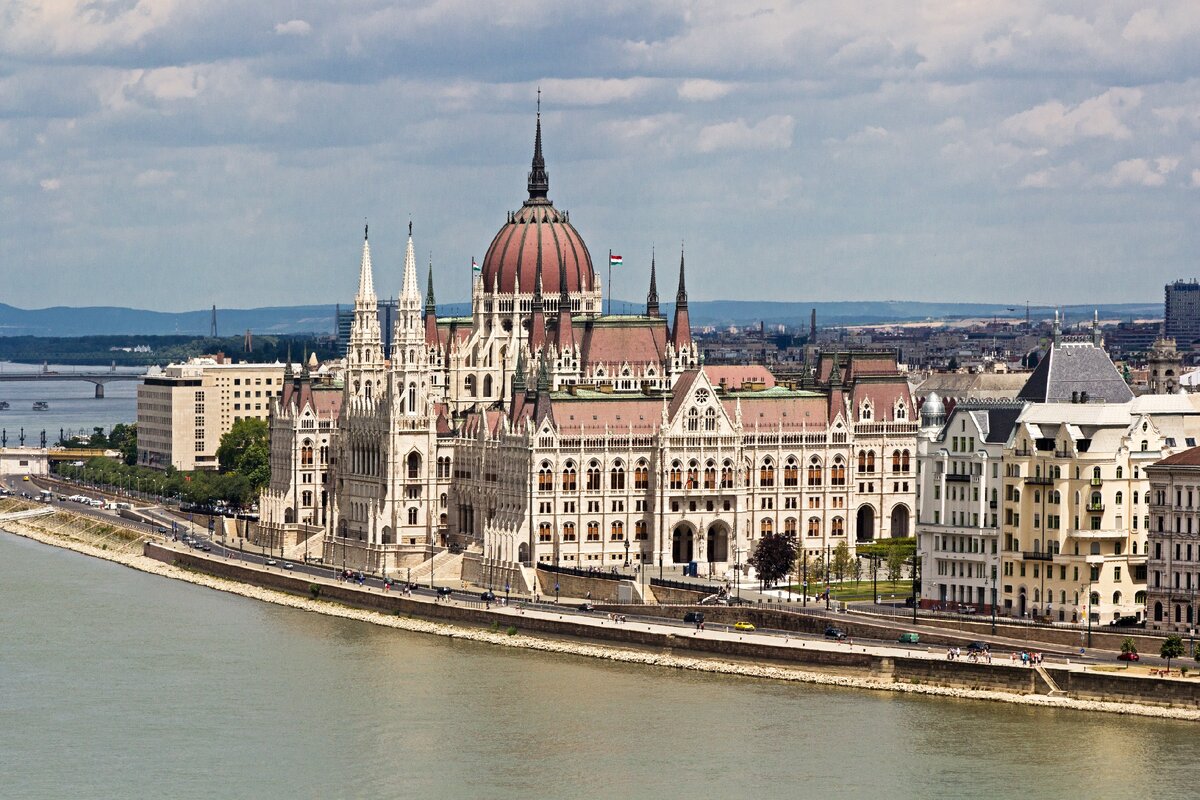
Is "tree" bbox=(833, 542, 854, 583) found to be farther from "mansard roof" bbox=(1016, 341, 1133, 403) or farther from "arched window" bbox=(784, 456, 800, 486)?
"mansard roof" bbox=(1016, 341, 1133, 403)

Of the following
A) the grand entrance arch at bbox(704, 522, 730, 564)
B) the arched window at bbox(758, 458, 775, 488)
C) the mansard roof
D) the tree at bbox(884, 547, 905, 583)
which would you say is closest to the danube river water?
the tree at bbox(884, 547, 905, 583)

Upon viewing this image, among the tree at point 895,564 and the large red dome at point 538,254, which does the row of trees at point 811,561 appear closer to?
the tree at point 895,564

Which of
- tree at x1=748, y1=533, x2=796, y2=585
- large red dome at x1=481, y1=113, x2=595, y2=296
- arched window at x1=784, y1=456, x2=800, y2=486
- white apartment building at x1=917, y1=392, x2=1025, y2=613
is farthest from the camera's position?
large red dome at x1=481, y1=113, x2=595, y2=296

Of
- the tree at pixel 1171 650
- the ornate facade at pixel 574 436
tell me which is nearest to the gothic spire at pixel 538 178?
the ornate facade at pixel 574 436

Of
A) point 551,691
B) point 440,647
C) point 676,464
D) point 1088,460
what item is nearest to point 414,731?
point 551,691

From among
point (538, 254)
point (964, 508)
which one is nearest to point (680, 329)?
point (538, 254)

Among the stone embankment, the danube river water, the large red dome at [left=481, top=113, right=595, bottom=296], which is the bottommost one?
the danube river water

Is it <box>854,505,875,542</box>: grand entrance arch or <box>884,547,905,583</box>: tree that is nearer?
<box>884,547,905,583</box>: tree
